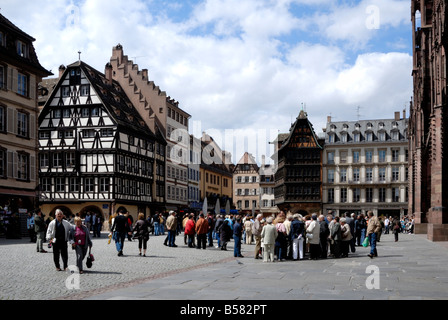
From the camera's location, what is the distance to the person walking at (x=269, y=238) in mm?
19422

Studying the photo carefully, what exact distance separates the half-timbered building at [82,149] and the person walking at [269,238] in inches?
1298

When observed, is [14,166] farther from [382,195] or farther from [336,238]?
[382,195]

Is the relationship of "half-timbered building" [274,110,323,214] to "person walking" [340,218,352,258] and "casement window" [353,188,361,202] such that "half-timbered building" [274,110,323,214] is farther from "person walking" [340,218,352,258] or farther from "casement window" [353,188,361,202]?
"person walking" [340,218,352,258]

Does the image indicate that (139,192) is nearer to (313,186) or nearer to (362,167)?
(313,186)

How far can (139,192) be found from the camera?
2245 inches

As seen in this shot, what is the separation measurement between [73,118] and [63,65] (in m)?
8.21

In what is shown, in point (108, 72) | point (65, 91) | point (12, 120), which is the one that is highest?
point (108, 72)

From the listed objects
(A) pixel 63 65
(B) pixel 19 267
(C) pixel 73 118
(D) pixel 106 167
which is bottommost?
(B) pixel 19 267

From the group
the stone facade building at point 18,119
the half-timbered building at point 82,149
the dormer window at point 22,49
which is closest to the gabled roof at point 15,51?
the stone facade building at point 18,119

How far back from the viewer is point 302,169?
264 feet

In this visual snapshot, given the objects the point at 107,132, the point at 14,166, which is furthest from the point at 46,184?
the point at 14,166

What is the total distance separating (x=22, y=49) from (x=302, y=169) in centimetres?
4965

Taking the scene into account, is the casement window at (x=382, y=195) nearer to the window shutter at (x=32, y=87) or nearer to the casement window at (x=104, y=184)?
the casement window at (x=104, y=184)
